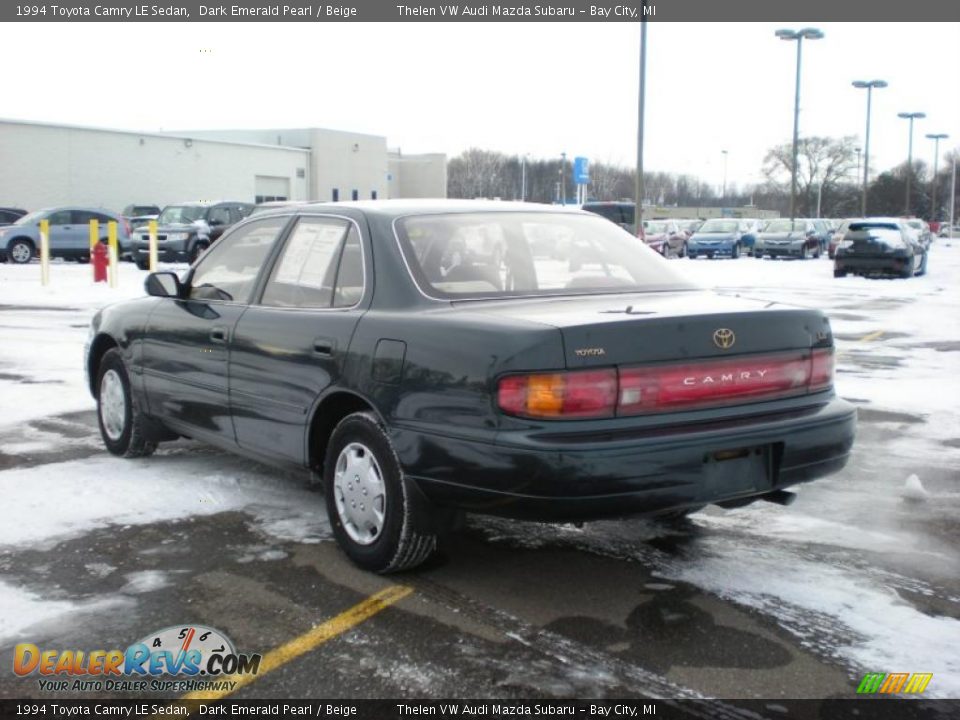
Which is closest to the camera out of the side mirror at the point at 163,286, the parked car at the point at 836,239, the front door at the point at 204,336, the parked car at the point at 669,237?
the front door at the point at 204,336

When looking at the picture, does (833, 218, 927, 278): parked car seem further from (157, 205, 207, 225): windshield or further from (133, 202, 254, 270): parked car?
(157, 205, 207, 225): windshield

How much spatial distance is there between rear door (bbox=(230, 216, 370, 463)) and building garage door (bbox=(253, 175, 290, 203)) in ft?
180

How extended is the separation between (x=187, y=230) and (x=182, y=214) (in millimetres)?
1490

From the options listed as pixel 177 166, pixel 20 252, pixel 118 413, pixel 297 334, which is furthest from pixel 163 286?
pixel 177 166

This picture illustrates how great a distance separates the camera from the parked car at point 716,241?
131 ft

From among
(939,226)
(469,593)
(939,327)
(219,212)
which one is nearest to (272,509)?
(469,593)

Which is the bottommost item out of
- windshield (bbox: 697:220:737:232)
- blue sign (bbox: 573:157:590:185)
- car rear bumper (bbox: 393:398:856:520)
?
car rear bumper (bbox: 393:398:856:520)

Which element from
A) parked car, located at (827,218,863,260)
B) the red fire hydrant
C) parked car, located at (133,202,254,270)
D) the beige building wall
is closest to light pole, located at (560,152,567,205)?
the beige building wall

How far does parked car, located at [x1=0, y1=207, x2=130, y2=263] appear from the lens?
29469 millimetres

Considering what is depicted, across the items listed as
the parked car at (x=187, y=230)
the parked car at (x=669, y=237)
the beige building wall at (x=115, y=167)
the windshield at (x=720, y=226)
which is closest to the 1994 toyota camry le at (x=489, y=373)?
the parked car at (x=187, y=230)

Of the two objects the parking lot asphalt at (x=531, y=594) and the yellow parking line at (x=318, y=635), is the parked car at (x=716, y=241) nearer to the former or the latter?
the parking lot asphalt at (x=531, y=594)

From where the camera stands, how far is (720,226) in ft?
135

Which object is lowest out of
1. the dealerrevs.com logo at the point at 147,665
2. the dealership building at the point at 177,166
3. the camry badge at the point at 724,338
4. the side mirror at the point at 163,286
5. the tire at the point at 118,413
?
the dealerrevs.com logo at the point at 147,665

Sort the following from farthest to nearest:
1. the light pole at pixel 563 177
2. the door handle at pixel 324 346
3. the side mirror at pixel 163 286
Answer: the light pole at pixel 563 177, the side mirror at pixel 163 286, the door handle at pixel 324 346
